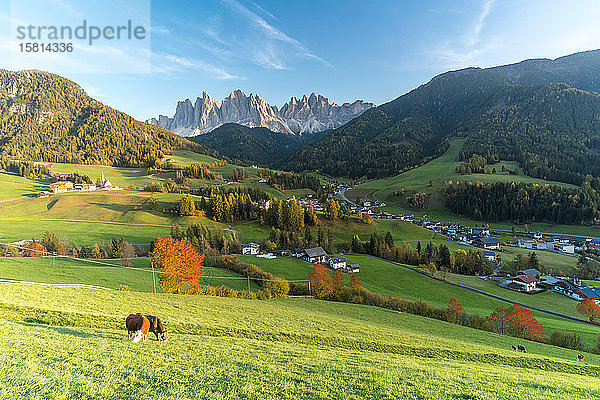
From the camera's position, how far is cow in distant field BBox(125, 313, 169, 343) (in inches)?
451

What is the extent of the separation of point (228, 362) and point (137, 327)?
15.2 feet

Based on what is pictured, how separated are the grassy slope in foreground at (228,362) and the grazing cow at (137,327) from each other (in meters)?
0.46

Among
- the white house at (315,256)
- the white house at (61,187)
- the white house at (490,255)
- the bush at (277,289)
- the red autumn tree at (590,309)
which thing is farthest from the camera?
the white house at (61,187)

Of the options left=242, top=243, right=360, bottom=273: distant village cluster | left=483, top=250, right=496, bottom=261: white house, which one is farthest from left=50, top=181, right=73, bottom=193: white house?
left=483, top=250, right=496, bottom=261: white house

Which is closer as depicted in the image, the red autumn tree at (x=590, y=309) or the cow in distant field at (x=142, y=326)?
the cow in distant field at (x=142, y=326)

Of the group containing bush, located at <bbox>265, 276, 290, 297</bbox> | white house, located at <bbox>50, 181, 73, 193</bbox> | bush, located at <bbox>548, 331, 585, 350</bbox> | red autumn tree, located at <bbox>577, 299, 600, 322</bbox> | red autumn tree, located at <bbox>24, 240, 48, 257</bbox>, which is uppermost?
white house, located at <bbox>50, 181, 73, 193</bbox>

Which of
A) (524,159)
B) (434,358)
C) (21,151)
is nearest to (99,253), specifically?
(434,358)

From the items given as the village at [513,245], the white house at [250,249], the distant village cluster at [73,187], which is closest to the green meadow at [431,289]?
the village at [513,245]

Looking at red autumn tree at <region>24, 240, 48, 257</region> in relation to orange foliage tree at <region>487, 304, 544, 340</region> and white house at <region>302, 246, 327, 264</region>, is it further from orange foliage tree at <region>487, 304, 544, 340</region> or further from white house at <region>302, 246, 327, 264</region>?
orange foliage tree at <region>487, 304, 544, 340</region>

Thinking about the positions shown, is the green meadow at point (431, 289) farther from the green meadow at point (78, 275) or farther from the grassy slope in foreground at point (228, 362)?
the grassy slope in foreground at point (228, 362)

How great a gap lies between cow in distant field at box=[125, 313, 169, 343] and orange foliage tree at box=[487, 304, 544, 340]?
38898 millimetres

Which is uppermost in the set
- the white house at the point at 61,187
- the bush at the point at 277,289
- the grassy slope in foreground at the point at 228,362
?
the white house at the point at 61,187

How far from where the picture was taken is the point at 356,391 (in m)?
8.50

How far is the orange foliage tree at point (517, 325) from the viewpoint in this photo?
32694 millimetres
